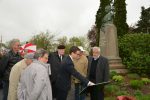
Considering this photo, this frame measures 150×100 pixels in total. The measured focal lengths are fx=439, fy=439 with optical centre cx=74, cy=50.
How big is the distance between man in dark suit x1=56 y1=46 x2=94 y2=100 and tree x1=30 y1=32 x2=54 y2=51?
48.6m

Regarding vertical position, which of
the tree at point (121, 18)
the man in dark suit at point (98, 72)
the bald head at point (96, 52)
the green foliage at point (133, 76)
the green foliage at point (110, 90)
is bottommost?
the green foliage at point (110, 90)

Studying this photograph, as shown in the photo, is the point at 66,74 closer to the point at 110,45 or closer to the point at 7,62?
the point at 7,62

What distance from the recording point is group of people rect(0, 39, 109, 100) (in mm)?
7586

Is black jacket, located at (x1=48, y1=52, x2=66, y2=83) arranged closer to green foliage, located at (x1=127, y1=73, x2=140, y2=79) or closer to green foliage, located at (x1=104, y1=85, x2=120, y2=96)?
green foliage, located at (x1=104, y1=85, x2=120, y2=96)

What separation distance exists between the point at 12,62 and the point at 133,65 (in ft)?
44.5

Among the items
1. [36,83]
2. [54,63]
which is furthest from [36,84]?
[54,63]

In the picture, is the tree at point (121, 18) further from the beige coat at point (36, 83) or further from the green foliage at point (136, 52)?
the beige coat at point (36, 83)

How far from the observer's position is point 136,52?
24516 millimetres

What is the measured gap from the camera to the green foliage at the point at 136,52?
76.5ft

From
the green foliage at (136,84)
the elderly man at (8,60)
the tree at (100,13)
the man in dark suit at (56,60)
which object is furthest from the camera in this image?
the tree at (100,13)

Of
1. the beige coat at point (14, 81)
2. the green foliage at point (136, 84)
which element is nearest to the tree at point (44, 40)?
the green foliage at point (136, 84)

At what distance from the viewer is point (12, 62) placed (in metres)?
11.0

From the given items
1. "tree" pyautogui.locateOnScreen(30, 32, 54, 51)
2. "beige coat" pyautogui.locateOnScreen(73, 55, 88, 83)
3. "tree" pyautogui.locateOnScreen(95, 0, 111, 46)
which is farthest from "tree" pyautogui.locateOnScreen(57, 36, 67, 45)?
"beige coat" pyautogui.locateOnScreen(73, 55, 88, 83)

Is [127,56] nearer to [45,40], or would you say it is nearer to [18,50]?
[18,50]
